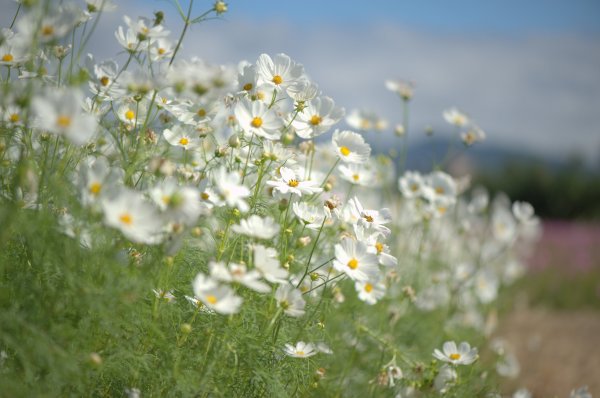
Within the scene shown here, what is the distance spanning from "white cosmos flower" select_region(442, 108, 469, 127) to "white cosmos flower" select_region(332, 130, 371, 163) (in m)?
1.04

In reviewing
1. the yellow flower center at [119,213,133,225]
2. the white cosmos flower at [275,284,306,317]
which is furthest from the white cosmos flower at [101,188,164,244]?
the white cosmos flower at [275,284,306,317]

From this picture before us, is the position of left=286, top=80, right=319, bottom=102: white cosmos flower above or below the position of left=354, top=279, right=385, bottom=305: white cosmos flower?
above

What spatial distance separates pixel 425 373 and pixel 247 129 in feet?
3.31

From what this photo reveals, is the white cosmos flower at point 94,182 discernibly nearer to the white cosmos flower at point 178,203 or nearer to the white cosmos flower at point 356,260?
the white cosmos flower at point 178,203

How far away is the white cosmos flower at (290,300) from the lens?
53.0 inches

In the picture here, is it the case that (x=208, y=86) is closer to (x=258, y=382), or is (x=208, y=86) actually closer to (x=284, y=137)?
(x=284, y=137)

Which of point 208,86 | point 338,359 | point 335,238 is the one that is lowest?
point 338,359

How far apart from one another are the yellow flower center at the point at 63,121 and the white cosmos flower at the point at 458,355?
126 centimetres

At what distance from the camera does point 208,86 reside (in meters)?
1.12

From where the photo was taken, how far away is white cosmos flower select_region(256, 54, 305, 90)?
1562 mm

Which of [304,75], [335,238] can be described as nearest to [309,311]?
[335,238]

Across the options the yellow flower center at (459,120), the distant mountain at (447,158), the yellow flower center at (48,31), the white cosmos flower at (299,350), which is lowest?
the distant mountain at (447,158)

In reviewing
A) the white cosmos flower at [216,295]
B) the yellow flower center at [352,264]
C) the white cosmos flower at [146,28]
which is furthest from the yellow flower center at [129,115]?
the yellow flower center at [352,264]

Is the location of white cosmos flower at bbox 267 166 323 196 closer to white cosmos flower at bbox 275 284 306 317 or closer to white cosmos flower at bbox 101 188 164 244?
white cosmos flower at bbox 275 284 306 317
